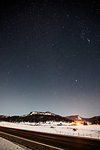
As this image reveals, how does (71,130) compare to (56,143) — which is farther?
(71,130)

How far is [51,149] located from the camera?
12.2 metres

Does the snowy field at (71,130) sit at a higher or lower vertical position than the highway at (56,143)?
lower

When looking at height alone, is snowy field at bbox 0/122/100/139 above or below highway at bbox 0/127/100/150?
below

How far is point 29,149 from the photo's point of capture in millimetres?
12258

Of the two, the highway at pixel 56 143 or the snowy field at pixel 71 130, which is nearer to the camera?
the highway at pixel 56 143

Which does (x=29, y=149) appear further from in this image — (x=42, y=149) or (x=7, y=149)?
(x=7, y=149)

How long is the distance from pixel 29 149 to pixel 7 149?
2.05 metres

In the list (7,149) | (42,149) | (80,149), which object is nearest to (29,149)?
(42,149)

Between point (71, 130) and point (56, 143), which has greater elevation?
point (56, 143)

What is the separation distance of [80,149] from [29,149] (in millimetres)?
5005

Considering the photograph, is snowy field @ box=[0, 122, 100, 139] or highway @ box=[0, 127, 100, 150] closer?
highway @ box=[0, 127, 100, 150]

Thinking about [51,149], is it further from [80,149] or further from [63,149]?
[80,149]

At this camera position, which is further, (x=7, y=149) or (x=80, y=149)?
(x=80, y=149)

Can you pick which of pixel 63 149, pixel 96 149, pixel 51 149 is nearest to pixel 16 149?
pixel 51 149
